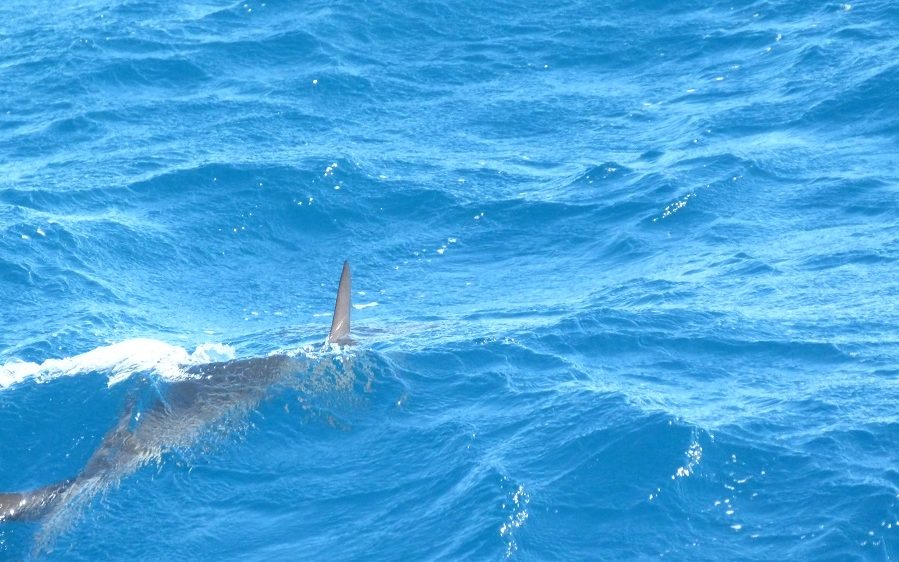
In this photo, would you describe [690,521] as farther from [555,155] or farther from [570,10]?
[570,10]

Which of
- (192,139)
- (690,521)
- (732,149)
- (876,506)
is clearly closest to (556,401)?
(690,521)

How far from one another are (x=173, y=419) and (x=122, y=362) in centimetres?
234

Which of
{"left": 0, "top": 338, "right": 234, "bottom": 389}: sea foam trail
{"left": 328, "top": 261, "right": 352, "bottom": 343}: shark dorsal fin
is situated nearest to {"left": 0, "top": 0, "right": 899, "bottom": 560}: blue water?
{"left": 0, "top": 338, "right": 234, "bottom": 389}: sea foam trail

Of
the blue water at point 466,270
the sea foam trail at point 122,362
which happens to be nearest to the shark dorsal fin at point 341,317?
the blue water at point 466,270

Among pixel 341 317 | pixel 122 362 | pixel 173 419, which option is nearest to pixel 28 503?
pixel 173 419

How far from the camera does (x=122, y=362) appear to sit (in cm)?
1719

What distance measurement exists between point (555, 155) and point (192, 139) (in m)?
7.73

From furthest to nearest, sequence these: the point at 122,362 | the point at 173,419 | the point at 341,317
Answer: the point at 122,362
the point at 341,317
the point at 173,419

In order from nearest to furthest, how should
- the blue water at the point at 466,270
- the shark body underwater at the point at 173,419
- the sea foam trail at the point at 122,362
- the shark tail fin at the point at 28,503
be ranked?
the blue water at the point at 466,270, the shark tail fin at the point at 28,503, the shark body underwater at the point at 173,419, the sea foam trail at the point at 122,362

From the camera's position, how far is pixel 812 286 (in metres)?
17.9

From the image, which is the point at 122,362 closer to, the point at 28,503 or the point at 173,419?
the point at 173,419

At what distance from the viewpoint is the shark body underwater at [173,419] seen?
13.7m

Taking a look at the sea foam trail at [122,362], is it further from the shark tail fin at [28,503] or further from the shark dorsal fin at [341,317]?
the shark tail fin at [28,503]

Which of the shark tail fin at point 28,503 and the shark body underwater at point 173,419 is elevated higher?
the shark tail fin at point 28,503
